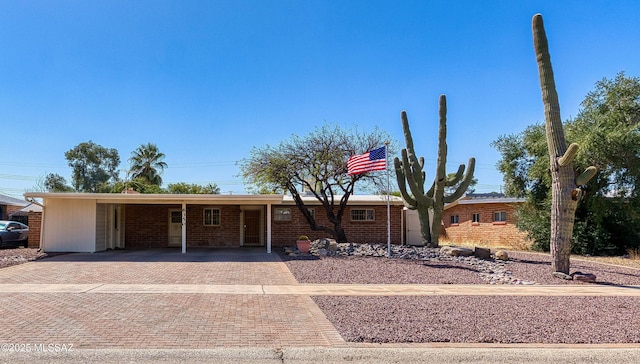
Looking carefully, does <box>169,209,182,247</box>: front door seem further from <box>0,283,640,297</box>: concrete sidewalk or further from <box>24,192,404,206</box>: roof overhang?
<box>0,283,640,297</box>: concrete sidewalk

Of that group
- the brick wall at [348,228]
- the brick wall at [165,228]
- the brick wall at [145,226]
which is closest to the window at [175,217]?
the brick wall at [165,228]

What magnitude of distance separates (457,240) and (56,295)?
24593mm

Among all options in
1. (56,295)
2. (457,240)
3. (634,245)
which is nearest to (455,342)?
(56,295)

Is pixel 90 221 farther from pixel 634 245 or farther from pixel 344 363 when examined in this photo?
pixel 634 245

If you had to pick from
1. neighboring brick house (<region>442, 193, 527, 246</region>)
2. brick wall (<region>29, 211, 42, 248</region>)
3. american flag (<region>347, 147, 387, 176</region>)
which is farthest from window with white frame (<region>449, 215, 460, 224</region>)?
brick wall (<region>29, 211, 42, 248</region>)

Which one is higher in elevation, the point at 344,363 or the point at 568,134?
the point at 568,134

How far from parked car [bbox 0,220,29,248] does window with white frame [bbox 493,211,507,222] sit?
981 inches

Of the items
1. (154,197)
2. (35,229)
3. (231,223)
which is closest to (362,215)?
(231,223)

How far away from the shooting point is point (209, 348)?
5613 mm

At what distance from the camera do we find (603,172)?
64.6 feet

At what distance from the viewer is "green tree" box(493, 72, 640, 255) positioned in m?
17.9

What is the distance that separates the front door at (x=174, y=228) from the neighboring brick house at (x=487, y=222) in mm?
13973

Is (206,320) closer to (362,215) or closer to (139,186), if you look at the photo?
(362,215)

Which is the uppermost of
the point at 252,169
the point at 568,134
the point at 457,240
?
the point at 568,134
